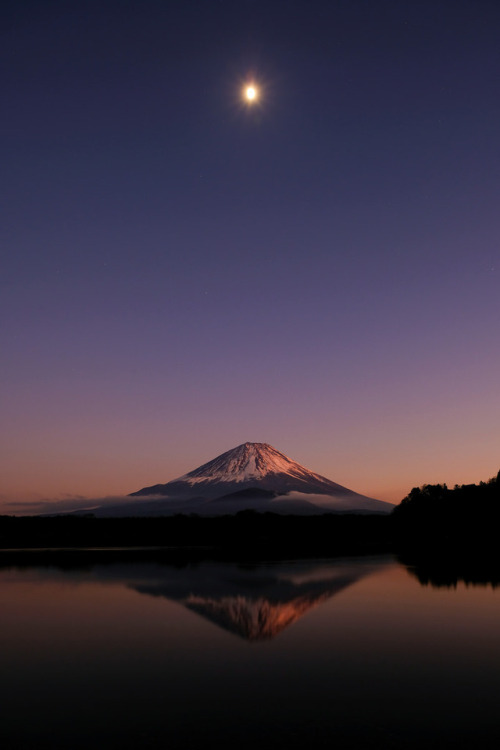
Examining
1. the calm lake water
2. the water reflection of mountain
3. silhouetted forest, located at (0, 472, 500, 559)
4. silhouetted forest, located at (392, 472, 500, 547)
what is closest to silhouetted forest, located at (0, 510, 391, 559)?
silhouetted forest, located at (0, 472, 500, 559)

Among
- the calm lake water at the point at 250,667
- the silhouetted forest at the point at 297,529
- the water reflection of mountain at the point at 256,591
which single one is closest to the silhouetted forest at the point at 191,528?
the silhouetted forest at the point at 297,529

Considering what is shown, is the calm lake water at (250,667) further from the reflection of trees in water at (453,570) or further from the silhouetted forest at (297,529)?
the silhouetted forest at (297,529)

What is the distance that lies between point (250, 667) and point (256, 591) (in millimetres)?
18632

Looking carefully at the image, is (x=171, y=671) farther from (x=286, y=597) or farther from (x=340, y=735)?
(x=286, y=597)

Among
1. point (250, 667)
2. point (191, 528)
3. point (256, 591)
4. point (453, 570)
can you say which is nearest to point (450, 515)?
point (191, 528)

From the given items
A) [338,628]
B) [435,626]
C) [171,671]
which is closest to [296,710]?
[171,671]

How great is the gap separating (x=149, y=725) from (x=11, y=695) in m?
5.08

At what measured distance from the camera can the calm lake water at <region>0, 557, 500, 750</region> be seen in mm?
14336

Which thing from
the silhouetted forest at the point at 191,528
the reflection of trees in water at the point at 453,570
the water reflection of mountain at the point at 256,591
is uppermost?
the silhouetted forest at the point at 191,528

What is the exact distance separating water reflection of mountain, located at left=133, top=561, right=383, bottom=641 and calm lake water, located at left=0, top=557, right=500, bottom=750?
0.19 metres

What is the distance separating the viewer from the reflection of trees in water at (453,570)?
43844 mm

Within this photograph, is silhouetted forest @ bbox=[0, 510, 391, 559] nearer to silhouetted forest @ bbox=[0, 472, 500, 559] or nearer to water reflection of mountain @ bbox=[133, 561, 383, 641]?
silhouetted forest @ bbox=[0, 472, 500, 559]

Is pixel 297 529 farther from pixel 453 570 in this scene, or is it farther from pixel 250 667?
pixel 250 667

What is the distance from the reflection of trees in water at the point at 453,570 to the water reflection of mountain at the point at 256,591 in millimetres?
4797
